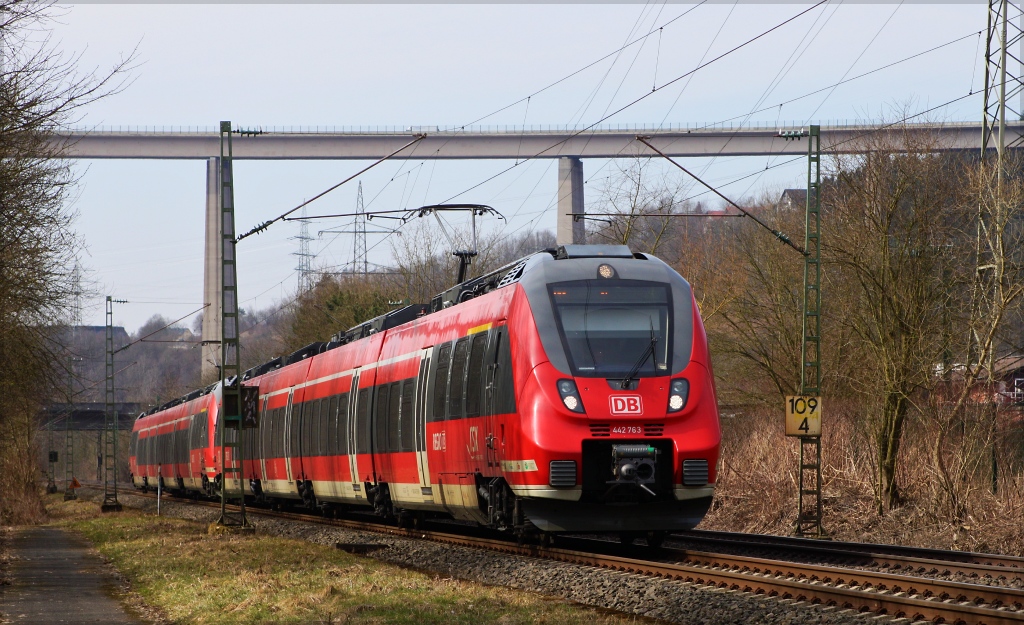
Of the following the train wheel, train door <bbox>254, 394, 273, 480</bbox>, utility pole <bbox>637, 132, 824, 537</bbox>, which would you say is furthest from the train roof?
train door <bbox>254, 394, 273, 480</bbox>

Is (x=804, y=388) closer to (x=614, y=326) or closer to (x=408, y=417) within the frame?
(x=408, y=417)

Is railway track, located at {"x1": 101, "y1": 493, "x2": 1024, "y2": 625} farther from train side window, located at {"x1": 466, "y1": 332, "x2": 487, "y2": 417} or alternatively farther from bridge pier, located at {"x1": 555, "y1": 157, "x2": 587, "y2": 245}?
bridge pier, located at {"x1": 555, "y1": 157, "x2": 587, "y2": 245}

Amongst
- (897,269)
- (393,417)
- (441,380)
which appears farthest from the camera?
(897,269)

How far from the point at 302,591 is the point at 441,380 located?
5675 millimetres

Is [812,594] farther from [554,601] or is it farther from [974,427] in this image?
[974,427]

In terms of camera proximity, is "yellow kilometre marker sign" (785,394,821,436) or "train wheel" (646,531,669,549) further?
"yellow kilometre marker sign" (785,394,821,436)

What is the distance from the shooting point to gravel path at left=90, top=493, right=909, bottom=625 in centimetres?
1052

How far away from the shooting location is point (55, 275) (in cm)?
2591

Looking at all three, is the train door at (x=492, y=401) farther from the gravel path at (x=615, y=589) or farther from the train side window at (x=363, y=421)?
the train side window at (x=363, y=421)

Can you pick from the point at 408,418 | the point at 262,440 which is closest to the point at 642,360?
the point at 408,418

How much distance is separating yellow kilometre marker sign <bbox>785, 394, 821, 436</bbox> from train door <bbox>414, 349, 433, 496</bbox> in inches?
278

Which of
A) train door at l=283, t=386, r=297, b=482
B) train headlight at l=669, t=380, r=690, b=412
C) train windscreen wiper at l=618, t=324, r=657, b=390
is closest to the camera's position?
train windscreen wiper at l=618, t=324, r=657, b=390

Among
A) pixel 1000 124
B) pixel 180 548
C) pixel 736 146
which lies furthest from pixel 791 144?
pixel 180 548

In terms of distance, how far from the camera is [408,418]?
20484 mm
